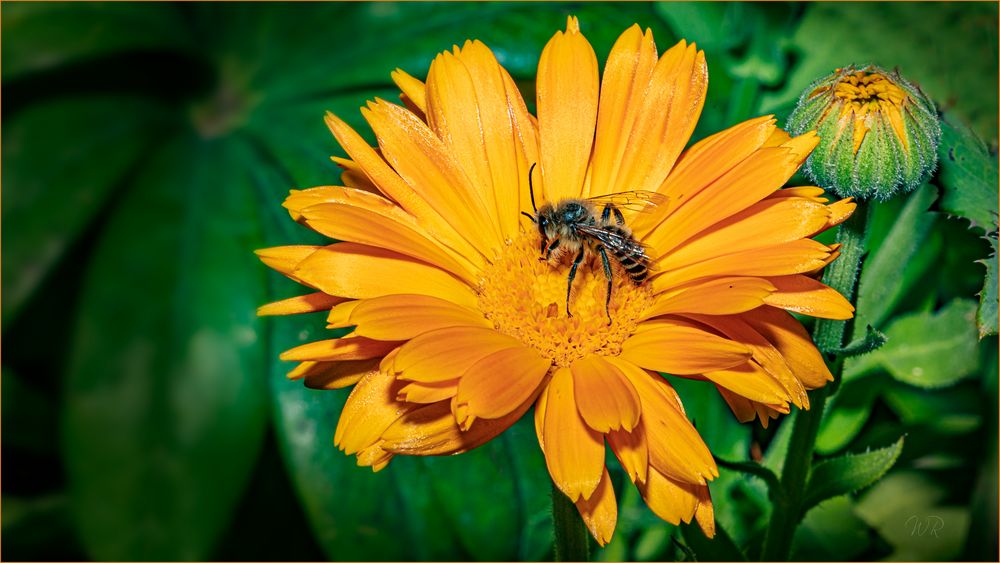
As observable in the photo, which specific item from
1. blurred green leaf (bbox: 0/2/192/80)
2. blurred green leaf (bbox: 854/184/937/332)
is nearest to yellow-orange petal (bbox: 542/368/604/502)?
blurred green leaf (bbox: 854/184/937/332)

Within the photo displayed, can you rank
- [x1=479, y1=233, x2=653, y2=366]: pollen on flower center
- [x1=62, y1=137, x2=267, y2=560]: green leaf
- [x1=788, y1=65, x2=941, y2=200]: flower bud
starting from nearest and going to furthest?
[x1=788, y1=65, x2=941, y2=200]: flower bud, [x1=479, y1=233, x2=653, y2=366]: pollen on flower center, [x1=62, y1=137, x2=267, y2=560]: green leaf

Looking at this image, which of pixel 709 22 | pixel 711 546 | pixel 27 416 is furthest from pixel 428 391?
pixel 27 416

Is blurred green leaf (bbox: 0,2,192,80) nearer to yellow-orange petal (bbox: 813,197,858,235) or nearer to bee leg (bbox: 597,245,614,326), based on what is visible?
bee leg (bbox: 597,245,614,326)

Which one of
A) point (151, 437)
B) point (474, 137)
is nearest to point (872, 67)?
point (474, 137)

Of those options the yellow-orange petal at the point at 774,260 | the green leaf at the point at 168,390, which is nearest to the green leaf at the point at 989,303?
the yellow-orange petal at the point at 774,260

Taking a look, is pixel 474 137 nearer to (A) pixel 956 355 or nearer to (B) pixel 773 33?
(B) pixel 773 33

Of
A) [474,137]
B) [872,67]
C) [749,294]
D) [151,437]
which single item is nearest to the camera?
[749,294]

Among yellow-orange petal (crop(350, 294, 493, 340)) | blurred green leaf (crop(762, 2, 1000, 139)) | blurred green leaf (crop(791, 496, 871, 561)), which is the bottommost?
blurred green leaf (crop(791, 496, 871, 561))
